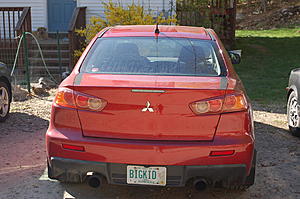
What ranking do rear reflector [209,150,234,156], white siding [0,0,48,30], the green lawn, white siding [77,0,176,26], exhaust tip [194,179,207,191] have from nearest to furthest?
rear reflector [209,150,234,156] → exhaust tip [194,179,207,191] → the green lawn → white siding [77,0,176,26] → white siding [0,0,48,30]

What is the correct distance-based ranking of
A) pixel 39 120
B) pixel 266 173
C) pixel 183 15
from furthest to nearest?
pixel 183 15 < pixel 39 120 < pixel 266 173

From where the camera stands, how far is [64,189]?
14.9 ft

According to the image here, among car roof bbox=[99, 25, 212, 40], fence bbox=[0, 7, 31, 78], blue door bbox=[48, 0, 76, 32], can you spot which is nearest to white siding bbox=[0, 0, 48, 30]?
blue door bbox=[48, 0, 76, 32]

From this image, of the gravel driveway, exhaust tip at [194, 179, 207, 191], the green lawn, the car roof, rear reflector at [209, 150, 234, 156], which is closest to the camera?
rear reflector at [209, 150, 234, 156]

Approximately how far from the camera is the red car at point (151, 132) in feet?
12.1

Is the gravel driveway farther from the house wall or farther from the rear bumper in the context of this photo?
the house wall

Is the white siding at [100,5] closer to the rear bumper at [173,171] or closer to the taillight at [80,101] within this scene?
the taillight at [80,101]

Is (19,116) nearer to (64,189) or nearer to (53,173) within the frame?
(64,189)

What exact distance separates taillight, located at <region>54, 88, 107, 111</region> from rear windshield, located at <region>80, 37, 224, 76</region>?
41 centimetres

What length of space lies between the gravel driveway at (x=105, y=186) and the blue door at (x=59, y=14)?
8186 mm

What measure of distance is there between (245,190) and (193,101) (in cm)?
140

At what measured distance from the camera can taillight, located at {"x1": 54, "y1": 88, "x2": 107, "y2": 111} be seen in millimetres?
3758

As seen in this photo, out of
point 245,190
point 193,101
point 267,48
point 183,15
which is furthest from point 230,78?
point 267,48

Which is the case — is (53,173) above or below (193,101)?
below
